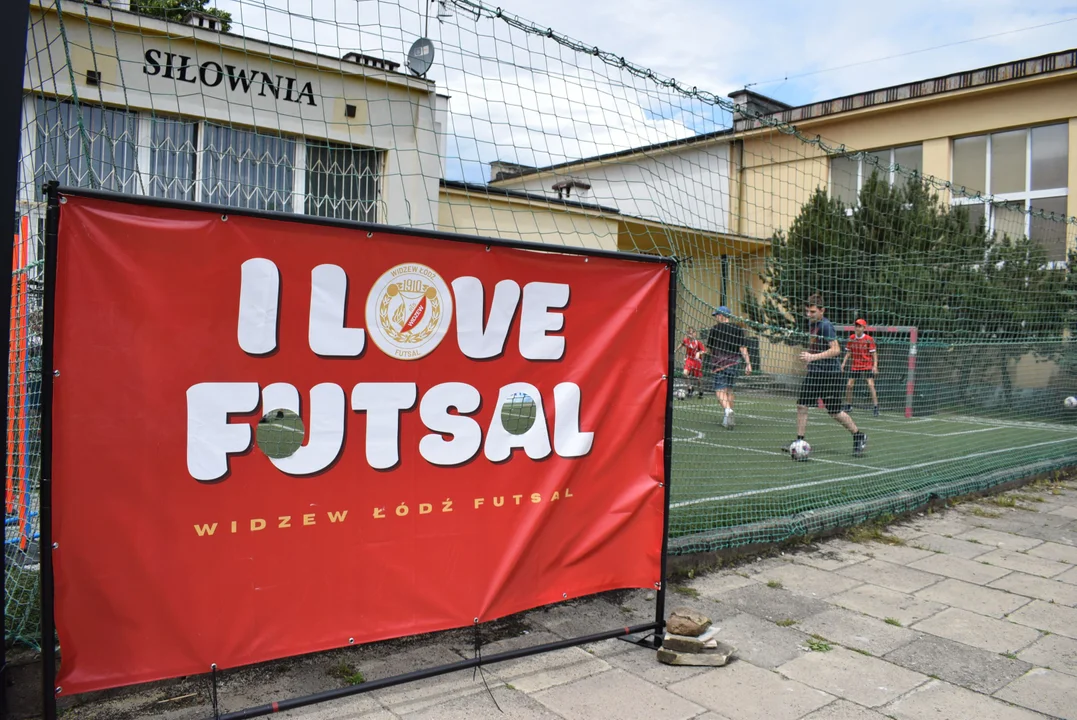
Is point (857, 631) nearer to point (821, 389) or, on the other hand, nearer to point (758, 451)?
point (821, 389)

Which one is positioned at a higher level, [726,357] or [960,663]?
[726,357]

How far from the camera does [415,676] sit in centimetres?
318

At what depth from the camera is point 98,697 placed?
311 centimetres

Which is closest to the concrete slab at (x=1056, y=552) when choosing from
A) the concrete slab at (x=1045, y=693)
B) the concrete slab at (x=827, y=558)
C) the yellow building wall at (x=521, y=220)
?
the concrete slab at (x=827, y=558)

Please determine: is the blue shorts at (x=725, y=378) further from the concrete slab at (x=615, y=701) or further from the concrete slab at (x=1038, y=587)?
the concrete slab at (x=615, y=701)

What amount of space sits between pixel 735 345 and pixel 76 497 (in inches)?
217

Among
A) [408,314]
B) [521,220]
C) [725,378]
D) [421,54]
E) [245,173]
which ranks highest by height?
[245,173]

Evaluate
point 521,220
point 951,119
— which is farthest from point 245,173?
point 951,119

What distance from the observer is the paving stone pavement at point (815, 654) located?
3250 millimetres

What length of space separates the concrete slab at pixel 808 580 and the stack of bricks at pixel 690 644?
1.16 metres

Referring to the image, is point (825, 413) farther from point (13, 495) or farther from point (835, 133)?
point (835, 133)

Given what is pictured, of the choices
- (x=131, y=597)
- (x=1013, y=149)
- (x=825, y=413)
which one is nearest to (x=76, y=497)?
(x=131, y=597)

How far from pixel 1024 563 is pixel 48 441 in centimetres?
586

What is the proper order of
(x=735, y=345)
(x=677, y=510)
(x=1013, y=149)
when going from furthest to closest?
(x=1013, y=149) < (x=735, y=345) < (x=677, y=510)
